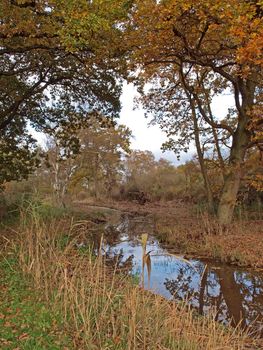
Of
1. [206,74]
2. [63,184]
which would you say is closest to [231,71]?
[206,74]

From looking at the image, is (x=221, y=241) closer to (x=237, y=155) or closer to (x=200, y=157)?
(x=237, y=155)

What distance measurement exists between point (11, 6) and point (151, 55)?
4.85 metres

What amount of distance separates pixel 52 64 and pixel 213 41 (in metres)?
6.21

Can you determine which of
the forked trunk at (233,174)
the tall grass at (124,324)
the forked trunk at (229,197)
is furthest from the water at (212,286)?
the forked trunk at (233,174)

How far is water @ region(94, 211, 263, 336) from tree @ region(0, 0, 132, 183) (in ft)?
19.7

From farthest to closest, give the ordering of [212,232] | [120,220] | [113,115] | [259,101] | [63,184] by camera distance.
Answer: [63,184] → [120,220] → [113,115] → [259,101] → [212,232]

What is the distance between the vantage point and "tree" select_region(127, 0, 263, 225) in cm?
972

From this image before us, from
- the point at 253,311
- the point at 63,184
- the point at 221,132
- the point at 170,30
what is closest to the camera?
the point at 253,311

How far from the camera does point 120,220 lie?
25.1m

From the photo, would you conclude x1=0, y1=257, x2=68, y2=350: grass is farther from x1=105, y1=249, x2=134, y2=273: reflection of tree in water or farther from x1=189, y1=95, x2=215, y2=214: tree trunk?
x1=189, y1=95, x2=215, y2=214: tree trunk

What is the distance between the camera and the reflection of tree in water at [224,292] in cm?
843

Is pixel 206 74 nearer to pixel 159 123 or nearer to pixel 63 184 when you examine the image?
pixel 159 123

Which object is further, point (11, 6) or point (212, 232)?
point (212, 232)

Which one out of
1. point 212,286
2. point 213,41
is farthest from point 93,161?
point 212,286
